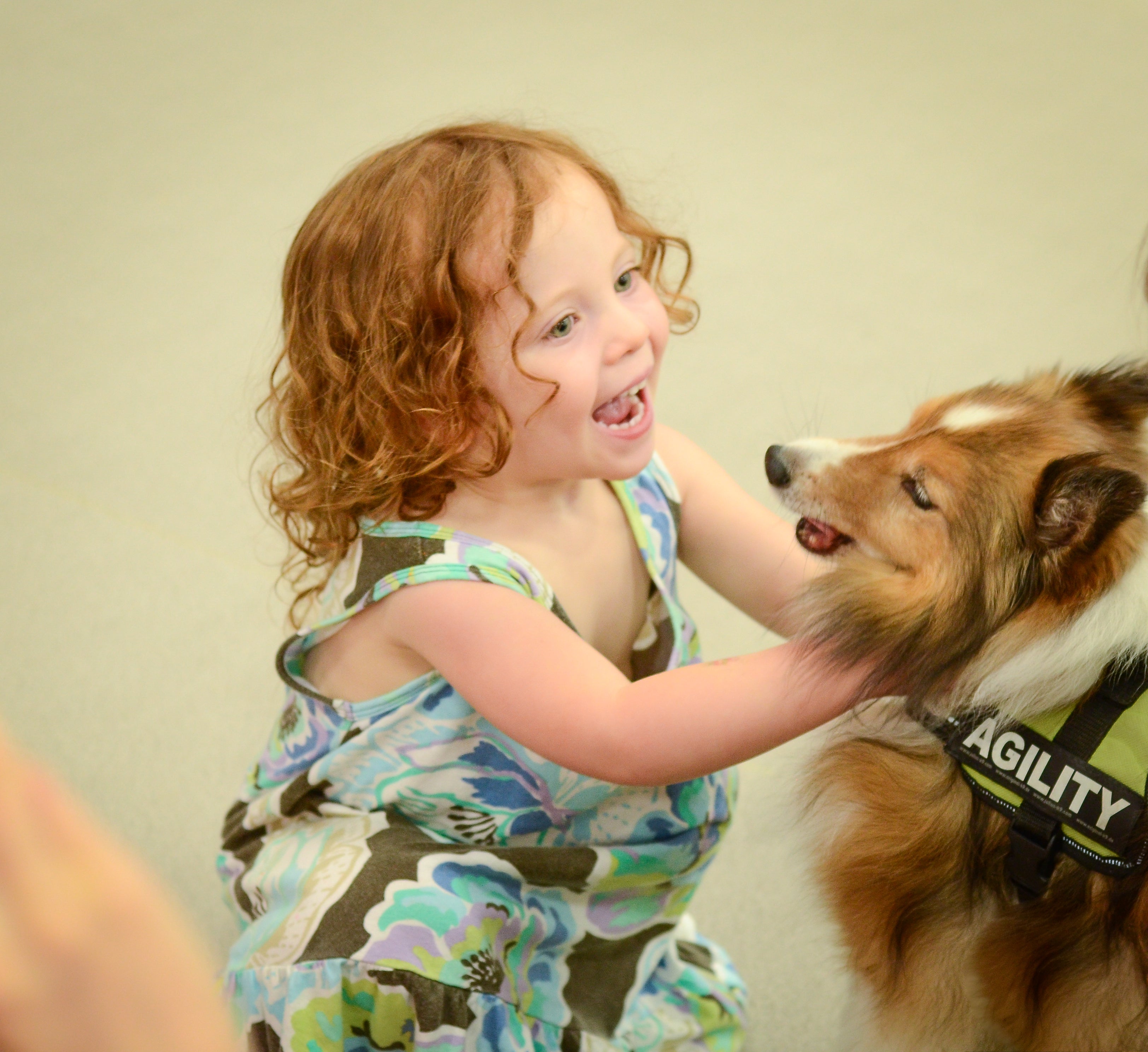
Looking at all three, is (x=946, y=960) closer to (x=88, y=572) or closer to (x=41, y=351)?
(x=88, y=572)

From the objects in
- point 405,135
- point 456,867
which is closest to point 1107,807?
point 456,867

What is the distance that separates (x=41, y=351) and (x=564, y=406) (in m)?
1.97

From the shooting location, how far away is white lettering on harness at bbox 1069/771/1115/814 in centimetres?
95

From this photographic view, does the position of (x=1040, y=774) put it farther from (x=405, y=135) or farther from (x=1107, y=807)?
(x=405, y=135)

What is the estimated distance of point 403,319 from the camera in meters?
1.21

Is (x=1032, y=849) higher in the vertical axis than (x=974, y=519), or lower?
A: lower

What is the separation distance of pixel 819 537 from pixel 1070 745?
30cm

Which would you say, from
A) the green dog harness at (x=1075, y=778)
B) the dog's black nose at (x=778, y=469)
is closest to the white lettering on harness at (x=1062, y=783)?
the green dog harness at (x=1075, y=778)

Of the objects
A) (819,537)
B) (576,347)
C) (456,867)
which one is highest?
(576,347)

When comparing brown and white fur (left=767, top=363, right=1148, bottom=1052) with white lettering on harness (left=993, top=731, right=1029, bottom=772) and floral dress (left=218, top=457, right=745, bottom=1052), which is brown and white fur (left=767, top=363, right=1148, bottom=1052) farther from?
floral dress (left=218, top=457, right=745, bottom=1052)

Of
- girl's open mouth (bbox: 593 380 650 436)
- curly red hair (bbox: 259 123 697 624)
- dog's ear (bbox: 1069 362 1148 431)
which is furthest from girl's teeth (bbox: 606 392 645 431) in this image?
dog's ear (bbox: 1069 362 1148 431)

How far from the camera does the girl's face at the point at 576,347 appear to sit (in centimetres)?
121

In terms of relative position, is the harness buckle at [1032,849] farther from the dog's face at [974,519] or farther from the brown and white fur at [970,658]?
the dog's face at [974,519]

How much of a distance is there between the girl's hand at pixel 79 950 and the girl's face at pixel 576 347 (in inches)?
31.6
